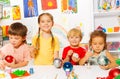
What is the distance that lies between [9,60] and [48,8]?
1.68m

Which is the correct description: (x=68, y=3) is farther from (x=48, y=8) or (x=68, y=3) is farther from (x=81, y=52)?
(x=81, y=52)

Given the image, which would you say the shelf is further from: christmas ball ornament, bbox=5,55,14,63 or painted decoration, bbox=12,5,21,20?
christmas ball ornament, bbox=5,55,14,63

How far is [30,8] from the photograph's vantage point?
9.89 feet

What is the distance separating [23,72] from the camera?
125 cm

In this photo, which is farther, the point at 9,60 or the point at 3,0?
the point at 3,0

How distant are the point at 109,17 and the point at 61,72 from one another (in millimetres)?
1800

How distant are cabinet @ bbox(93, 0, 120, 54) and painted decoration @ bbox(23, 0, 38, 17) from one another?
2.25 ft

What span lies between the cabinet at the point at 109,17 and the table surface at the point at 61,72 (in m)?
1.61

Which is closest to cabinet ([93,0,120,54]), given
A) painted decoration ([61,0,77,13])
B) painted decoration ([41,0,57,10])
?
painted decoration ([61,0,77,13])

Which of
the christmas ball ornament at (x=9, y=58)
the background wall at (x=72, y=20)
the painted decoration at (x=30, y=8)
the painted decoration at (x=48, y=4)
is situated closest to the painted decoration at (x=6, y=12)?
the painted decoration at (x=30, y=8)

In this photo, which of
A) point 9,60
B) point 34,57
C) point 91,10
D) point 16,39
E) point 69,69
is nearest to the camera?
point 69,69

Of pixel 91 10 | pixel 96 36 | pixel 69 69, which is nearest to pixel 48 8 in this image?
pixel 91 10

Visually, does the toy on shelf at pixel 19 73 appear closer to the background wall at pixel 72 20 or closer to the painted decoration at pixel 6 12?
the background wall at pixel 72 20

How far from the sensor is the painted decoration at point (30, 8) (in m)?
2.99
